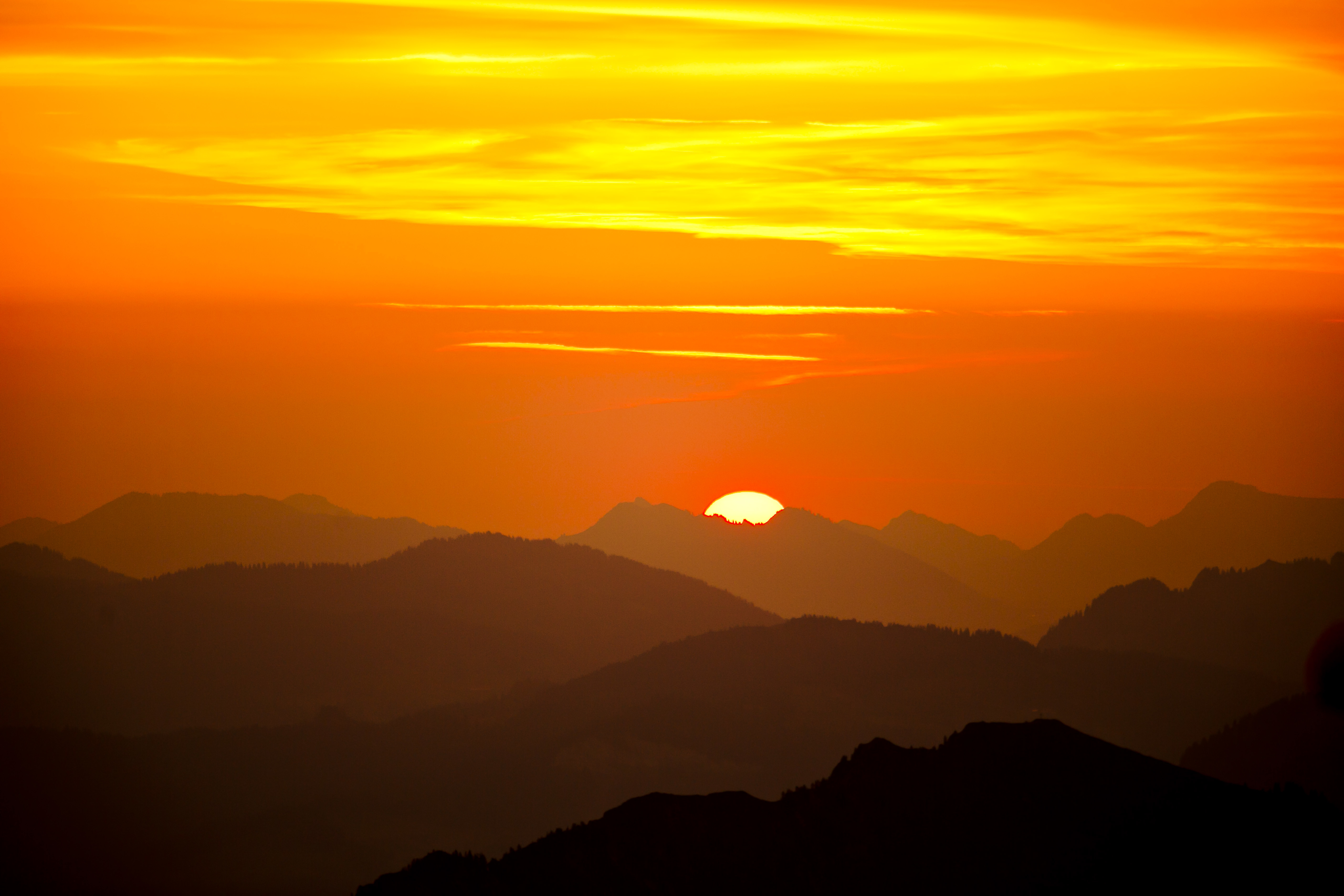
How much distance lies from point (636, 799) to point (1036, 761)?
171ft

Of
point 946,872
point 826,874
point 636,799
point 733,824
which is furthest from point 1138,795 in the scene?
point 636,799

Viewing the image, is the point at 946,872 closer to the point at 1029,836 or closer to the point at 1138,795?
the point at 1029,836

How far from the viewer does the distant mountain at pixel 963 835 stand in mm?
152625

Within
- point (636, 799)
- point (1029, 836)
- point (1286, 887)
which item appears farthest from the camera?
point (636, 799)

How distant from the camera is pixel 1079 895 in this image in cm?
15338

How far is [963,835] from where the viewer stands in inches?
6417

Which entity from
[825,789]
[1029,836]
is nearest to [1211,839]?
[1029,836]

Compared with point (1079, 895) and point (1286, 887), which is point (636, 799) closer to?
point (1079, 895)

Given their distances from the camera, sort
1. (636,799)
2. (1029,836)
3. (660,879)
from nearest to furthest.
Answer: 1. (1029,836)
2. (660,879)
3. (636,799)

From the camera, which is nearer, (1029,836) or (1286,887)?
(1286,887)

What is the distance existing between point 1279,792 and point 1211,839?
11728mm

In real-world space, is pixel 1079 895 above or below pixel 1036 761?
below

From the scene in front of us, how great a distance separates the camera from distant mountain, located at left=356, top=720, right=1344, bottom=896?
153 meters

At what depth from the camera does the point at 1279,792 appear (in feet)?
521
